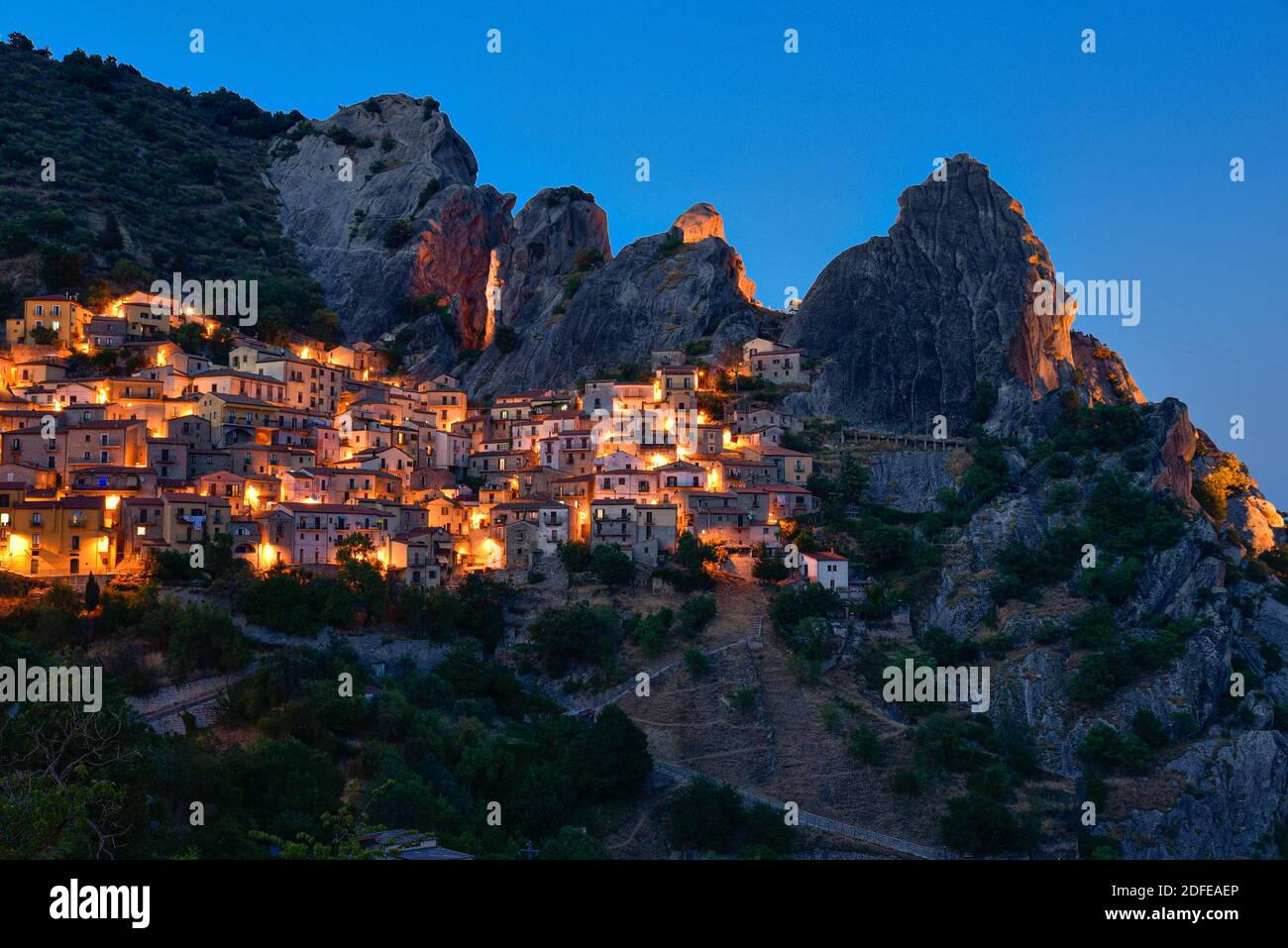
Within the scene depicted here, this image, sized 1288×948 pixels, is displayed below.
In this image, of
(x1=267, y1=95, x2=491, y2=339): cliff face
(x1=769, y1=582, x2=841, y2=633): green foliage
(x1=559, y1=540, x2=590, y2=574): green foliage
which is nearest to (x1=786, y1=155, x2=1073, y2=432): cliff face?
(x1=769, y1=582, x2=841, y2=633): green foliage

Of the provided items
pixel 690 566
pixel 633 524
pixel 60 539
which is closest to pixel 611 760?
pixel 690 566

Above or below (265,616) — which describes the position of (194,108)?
above

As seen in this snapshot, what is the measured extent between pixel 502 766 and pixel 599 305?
168ft

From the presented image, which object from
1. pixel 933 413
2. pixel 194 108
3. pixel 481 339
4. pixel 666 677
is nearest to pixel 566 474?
pixel 666 677

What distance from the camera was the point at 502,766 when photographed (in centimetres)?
4012

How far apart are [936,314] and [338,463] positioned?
36777mm

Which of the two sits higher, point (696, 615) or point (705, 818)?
point (696, 615)

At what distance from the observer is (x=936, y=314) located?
7638 cm

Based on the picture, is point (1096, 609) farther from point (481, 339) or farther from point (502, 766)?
point (481, 339)

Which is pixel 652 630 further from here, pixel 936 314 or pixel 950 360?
pixel 936 314

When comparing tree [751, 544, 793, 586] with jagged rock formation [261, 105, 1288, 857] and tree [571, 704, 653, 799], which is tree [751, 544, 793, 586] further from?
tree [571, 704, 653, 799]

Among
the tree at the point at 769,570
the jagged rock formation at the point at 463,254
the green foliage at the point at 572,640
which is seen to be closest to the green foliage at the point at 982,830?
the green foliage at the point at 572,640

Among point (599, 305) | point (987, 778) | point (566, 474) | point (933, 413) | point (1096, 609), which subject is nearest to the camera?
point (987, 778)

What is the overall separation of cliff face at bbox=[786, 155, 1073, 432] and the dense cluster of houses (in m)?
4.13
